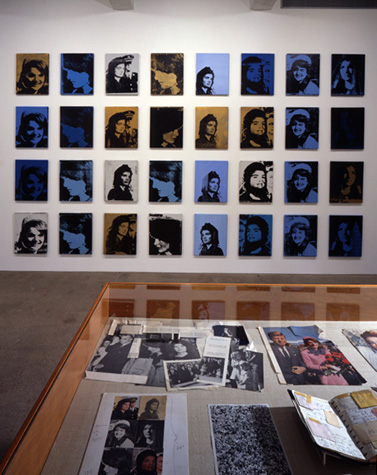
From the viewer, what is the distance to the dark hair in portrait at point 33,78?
15.5ft

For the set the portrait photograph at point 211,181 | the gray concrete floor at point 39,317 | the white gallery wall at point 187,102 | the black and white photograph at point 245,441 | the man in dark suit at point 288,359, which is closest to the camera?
the black and white photograph at point 245,441

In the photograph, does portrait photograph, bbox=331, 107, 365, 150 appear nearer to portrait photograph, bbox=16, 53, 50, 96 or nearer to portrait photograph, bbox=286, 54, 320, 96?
portrait photograph, bbox=286, 54, 320, 96

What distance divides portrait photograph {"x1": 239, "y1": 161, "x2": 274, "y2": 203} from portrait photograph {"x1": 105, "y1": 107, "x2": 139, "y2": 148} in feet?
4.54

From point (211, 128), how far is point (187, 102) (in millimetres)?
427

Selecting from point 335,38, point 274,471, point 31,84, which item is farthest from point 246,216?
point 274,471

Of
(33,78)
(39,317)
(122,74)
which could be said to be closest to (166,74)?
(122,74)

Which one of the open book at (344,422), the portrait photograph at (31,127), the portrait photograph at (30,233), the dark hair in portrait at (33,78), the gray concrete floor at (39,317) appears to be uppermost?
the dark hair in portrait at (33,78)

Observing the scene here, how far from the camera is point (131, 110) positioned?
4.77 metres

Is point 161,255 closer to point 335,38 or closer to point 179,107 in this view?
point 179,107

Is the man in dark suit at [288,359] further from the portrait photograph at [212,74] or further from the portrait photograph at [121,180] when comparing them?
the portrait photograph at [212,74]

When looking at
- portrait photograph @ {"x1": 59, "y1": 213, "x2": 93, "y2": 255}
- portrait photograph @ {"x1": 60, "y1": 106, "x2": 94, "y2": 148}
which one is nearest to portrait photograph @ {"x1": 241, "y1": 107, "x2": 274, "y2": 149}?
portrait photograph @ {"x1": 60, "y1": 106, "x2": 94, "y2": 148}

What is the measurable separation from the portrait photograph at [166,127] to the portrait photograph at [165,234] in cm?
88

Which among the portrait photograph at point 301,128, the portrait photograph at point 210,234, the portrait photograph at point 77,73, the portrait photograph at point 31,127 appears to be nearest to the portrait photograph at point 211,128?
the portrait photograph at point 301,128

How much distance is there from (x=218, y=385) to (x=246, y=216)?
12.2ft
